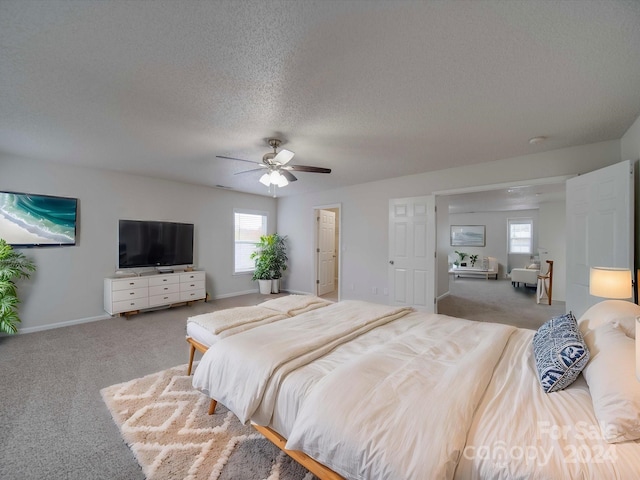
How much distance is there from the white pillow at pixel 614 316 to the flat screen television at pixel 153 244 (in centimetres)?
573

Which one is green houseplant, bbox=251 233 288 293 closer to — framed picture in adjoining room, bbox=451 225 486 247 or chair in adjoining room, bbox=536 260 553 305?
chair in adjoining room, bbox=536 260 553 305

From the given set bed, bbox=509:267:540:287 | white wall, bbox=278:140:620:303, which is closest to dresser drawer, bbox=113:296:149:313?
white wall, bbox=278:140:620:303

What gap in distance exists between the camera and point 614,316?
1605mm

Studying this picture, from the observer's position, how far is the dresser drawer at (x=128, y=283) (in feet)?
14.3

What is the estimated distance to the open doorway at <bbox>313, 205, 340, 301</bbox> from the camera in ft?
21.2

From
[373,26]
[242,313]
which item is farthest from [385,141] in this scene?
[242,313]

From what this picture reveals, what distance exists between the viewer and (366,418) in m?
1.17

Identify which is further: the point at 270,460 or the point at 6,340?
the point at 6,340

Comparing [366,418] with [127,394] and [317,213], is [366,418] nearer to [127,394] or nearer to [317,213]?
[127,394]

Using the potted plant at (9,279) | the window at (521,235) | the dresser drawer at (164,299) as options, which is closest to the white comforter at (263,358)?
the potted plant at (9,279)

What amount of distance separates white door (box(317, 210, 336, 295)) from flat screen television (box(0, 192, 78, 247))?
14.7 ft

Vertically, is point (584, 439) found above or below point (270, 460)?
above

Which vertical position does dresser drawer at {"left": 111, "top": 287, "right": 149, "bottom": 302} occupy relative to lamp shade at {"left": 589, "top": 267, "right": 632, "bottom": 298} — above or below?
below

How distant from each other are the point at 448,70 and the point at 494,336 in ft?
6.18
